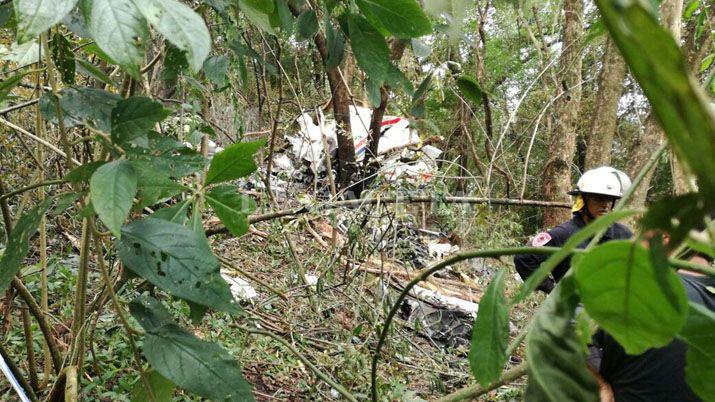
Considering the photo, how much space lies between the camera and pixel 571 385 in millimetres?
295

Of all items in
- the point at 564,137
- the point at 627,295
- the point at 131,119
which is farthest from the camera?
the point at 564,137

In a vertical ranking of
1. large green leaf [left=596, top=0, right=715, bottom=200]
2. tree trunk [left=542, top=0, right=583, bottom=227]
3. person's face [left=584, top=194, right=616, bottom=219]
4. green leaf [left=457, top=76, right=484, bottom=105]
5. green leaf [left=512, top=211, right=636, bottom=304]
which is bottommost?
green leaf [left=512, top=211, right=636, bottom=304]

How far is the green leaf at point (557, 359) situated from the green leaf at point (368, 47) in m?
0.52

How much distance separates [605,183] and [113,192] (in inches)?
112

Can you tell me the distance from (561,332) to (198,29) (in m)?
0.38

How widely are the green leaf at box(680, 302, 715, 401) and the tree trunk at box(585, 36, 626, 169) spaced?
524 centimetres

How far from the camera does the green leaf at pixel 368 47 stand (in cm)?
77

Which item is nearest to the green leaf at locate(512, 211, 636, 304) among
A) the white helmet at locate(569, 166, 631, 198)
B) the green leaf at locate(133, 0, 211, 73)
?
the green leaf at locate(133, 0, 211, 73)

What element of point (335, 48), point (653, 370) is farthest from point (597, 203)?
point (335, 48)

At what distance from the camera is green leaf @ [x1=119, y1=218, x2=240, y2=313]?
665 mm

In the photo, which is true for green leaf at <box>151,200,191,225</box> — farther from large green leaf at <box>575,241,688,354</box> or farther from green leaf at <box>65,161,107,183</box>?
large green leaf at <box>575,241,688,354</box>

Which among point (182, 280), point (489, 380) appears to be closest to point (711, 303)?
point (489, 380)

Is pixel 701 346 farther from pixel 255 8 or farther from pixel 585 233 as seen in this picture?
pixel 255 8

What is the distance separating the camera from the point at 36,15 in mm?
416
